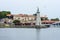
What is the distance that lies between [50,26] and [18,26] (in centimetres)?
906

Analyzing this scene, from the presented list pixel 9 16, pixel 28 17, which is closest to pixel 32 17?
pixel 28 17

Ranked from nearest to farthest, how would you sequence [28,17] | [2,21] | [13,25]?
1. [13,25]
2. [2,21]
3. [28,17]

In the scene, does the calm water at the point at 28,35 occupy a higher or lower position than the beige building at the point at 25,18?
lower

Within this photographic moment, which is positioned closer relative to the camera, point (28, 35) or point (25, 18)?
point (28, 35)

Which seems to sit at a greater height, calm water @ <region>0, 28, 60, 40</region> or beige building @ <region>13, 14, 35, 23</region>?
beige building @ <region>13, 14, 35, 23</region>

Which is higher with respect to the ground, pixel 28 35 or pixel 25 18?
pixel 25 18

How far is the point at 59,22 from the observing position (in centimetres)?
7469

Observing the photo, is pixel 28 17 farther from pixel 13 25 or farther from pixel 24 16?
pixel 13 25

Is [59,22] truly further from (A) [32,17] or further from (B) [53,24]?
(A) [32,17]

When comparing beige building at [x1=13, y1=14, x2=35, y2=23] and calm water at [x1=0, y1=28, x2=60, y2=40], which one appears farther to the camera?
beige building at [x1=13, y1=14, x2=35, y2=23]

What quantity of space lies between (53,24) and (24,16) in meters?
8.19

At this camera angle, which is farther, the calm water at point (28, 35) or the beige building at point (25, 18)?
the beige building at point (25, 18)

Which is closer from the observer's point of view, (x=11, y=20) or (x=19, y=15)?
(x=11, y=20)

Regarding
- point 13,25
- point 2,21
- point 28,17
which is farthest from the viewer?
point 28,17
